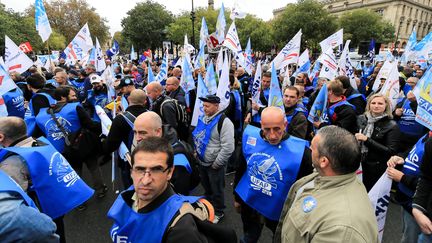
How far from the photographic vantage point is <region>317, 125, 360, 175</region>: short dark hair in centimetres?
168

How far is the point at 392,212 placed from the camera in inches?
163

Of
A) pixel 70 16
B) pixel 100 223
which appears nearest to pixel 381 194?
pixel 100 223

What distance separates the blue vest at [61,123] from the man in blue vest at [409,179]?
4.12 metres

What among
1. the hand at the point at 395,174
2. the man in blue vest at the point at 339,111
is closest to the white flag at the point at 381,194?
the hand at the point at 395,174

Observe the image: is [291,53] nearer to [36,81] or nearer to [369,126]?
[369,126]

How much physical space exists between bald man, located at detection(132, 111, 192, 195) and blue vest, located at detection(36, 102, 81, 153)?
6.17ft

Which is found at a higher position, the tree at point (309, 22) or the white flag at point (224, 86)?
the tree at point (309, 22)

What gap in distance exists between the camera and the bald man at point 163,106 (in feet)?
14.6

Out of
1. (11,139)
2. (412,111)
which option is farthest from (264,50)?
(11,139)

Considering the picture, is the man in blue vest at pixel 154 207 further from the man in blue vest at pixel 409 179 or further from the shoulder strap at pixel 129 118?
the man in blue vest at pixel 409 179

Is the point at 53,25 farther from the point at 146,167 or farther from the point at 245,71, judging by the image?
the point at 146,167

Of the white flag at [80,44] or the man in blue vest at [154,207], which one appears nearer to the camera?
the man in blue vest at [154,207]

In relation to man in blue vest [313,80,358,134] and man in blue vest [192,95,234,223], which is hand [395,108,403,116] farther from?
man in blue vest [192,95,234,223]

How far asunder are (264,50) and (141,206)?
44707 mm
